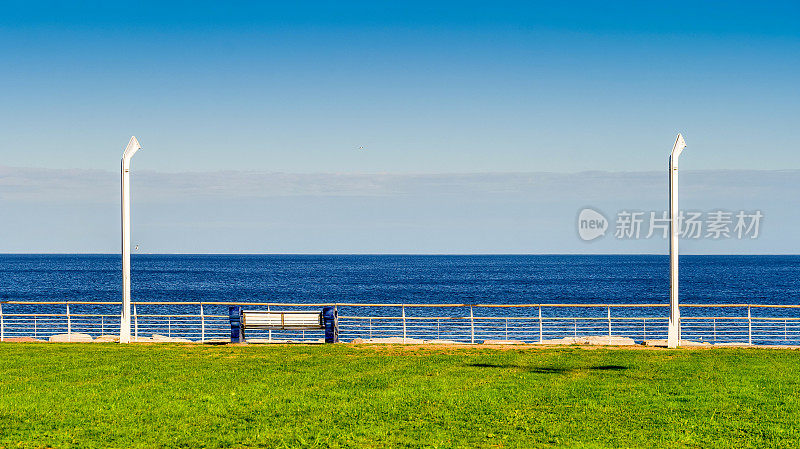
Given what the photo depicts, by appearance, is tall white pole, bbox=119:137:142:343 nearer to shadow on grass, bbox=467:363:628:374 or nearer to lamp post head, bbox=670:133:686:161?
shadow on grass, bbox=467:363:628:374

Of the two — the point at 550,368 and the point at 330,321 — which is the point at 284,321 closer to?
the point at 330,321

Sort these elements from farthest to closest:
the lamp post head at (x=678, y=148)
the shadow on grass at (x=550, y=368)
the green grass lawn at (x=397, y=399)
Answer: the lamp post head at (x=678, y=148) → the shadow on grass at (x=550, y=368) → the green grass lawn at (x=397, y=399)

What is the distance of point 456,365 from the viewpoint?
15148 mm

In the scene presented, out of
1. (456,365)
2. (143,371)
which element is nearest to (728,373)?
(456,365)

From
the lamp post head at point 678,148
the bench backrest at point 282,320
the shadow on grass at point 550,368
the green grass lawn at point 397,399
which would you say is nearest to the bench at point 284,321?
the bench backrest at point 282,320

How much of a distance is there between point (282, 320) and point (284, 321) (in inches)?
2.0

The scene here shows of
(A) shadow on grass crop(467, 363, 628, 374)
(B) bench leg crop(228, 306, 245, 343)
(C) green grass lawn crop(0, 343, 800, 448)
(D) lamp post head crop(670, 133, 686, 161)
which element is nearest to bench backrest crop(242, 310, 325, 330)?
(B) bench leg crop(228, 306, 245, 343)

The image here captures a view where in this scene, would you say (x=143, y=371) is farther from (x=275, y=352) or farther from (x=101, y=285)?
(x=101, y=285)

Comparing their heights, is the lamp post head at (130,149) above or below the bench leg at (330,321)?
above

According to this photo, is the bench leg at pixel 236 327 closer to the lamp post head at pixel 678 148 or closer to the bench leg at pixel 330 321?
the bench leg at pixel 330 321

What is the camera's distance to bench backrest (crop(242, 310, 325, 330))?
1947 centimetres

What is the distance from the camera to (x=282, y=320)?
768 inches

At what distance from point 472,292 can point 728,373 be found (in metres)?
79.8

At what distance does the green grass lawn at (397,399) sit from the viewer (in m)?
8.90
